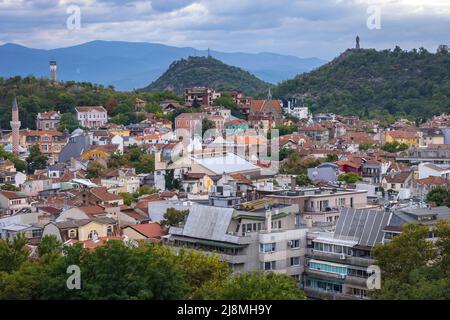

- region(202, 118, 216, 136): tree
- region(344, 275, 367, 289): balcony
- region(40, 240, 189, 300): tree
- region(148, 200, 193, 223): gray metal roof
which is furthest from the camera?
region(202, 118, 216, 136): tree

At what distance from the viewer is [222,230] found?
Answer: 1602cm

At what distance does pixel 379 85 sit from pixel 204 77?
16.0 metres

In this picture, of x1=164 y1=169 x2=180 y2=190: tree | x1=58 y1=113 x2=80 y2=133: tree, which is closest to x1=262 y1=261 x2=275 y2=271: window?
x1=164 y1=169 x2=180 y2=190: tree

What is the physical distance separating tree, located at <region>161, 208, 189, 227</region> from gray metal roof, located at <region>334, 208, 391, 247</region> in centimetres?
390

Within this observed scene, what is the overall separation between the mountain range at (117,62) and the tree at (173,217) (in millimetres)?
47595

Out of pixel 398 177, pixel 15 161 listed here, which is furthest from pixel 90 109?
pixel 398 177

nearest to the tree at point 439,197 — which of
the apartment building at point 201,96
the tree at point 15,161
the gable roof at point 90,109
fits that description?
the tree at point 15,161

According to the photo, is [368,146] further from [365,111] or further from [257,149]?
A: [365,111]

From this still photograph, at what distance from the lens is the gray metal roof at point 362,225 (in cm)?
1562

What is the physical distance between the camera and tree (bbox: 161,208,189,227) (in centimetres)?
1909

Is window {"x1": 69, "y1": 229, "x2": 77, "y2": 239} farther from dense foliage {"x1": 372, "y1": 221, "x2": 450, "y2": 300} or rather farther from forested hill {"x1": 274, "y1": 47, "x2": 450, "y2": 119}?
forested hill {"x1": 274, "y1": 47, "x2": 450, "y2": 119}

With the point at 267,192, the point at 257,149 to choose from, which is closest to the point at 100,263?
the point at 267,192
